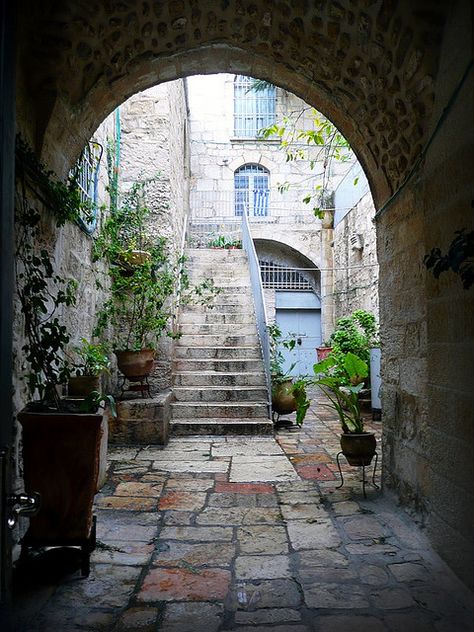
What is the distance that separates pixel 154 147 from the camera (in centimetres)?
647

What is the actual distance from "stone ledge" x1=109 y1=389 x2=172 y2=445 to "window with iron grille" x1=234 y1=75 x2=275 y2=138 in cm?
1175

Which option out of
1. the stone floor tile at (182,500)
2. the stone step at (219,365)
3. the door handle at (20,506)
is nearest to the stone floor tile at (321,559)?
the stone floor tile at (182,500)

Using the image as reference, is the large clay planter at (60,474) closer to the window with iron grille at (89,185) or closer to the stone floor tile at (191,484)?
the stone floor tile at (191,484)

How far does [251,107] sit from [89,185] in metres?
11.9

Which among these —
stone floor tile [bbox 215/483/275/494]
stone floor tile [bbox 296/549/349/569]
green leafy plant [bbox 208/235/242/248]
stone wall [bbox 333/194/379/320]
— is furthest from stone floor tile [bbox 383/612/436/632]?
green leafy plant [bbox 208/235/242/248]

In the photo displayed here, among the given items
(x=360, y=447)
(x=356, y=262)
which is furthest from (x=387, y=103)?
(x=356, y=262)

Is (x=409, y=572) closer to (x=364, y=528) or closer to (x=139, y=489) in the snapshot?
(x=364, y=528)

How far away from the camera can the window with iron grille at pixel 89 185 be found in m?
4.20

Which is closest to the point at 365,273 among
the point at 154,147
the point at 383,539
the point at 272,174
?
the point at 154,147

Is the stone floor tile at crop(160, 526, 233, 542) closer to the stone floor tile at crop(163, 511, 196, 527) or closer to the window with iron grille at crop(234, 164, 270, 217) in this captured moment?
the stone floor tile at crop(163, 511, 196, 527)

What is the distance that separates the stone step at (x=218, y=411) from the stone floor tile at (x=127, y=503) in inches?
94.1

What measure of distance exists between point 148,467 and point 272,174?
38.4 feet

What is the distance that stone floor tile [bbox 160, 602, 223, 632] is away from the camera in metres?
1.87

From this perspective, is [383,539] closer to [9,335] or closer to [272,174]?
[9,335]
